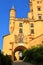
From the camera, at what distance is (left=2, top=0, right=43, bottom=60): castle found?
5941 centimetres

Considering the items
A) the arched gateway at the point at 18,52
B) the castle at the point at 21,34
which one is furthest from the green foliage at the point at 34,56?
the arched gateway at the point at 18,52

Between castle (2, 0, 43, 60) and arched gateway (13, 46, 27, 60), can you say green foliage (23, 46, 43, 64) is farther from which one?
arched gateway (13, 46, 27, 60)

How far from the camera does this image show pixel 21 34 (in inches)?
2454

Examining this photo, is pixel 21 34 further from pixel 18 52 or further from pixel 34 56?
Answer: pixel 34 56

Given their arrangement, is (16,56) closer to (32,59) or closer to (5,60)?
(32,59)

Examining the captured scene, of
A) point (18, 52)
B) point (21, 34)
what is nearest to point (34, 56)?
point (21, 34)

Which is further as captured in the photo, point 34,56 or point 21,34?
point 21,34

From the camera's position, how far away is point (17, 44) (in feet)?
197

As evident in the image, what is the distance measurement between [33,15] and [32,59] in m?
34.5

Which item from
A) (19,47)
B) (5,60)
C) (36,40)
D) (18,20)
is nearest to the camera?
(5,60)

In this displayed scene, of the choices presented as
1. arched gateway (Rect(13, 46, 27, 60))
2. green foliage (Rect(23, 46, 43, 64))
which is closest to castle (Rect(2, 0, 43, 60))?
arched gateway (Rect(13, 46, 27, 60))

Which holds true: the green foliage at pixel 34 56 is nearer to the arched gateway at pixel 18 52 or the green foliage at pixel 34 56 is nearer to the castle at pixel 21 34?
the castle at pixel 21 34

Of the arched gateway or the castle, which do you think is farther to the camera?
the arched gateway

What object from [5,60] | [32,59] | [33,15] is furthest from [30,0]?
[5,60]
